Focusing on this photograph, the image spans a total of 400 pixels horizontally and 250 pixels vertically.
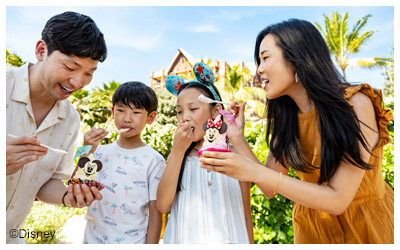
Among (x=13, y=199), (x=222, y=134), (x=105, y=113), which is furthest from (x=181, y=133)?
(x=105, y=113)

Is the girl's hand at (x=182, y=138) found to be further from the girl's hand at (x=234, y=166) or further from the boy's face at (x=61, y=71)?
the boy's face at (x=61, y=71)

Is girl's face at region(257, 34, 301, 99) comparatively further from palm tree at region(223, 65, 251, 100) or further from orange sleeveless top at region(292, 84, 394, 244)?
palm tree at region(223, 65, 251, 100)

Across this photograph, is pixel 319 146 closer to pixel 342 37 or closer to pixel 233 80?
pixel 233 80

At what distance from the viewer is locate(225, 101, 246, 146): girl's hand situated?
2331 mm

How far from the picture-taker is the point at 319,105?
1996 millimetres

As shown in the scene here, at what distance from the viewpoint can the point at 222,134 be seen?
7.10 ft

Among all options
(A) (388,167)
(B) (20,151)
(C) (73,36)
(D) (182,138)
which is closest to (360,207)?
(D) (182,138)

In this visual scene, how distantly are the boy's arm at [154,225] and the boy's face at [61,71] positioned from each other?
43.3 inches

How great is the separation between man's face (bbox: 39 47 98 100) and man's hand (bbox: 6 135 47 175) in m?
0.52

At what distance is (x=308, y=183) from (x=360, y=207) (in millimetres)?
487

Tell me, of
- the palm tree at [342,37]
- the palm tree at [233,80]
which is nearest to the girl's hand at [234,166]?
the palm tree at [233,80]

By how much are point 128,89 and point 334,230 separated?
201cm

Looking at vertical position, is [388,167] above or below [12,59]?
below

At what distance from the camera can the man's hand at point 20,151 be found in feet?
5.84
